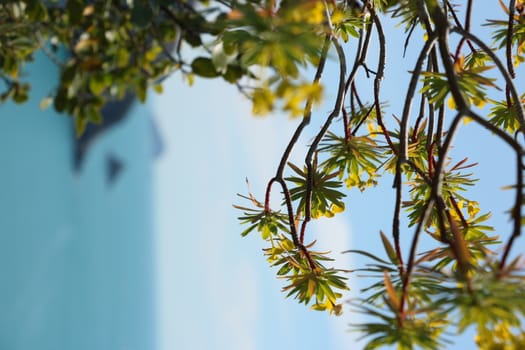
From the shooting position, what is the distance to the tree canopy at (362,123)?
0.32 m

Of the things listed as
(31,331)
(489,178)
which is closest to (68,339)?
(31,331)

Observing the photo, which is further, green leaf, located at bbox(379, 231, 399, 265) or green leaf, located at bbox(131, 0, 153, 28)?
green leaf, located at bbox(131, 0, 153, 28)

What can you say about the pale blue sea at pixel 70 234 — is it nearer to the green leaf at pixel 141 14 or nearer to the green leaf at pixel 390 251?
the green leaf at pixel 141 14

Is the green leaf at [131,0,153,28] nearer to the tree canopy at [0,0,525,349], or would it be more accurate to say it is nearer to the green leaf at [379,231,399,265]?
the tree canopy at [0,0,525,349]

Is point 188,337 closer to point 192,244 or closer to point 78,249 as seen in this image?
point 192,244

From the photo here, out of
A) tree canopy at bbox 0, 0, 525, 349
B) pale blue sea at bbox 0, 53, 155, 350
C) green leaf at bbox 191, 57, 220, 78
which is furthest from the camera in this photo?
pale blue sea at bbox 0, 53, 155, 350

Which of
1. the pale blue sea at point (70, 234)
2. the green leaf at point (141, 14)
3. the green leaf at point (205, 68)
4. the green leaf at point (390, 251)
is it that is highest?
the pale blue sea at point (70, 234)

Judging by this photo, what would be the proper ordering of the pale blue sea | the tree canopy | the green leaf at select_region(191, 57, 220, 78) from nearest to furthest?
the tree canopy < the green leaf at select_region(191, 57, 220, 78) < the pale blue sea

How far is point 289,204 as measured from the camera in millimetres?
511

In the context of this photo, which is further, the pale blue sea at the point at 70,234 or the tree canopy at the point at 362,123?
the pale blue sea at the point at 70,234

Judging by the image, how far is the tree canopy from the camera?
0.32 metres

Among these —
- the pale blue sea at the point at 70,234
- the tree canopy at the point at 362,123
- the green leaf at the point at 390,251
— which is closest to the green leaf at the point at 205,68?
the tree canopy at the point at 362,123

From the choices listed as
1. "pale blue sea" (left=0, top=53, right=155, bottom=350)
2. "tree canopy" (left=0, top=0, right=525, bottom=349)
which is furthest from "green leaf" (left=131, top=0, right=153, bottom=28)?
"pale blue sea" (left=0, top=53, right=155, bottom=350)

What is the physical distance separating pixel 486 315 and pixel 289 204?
21 cm
